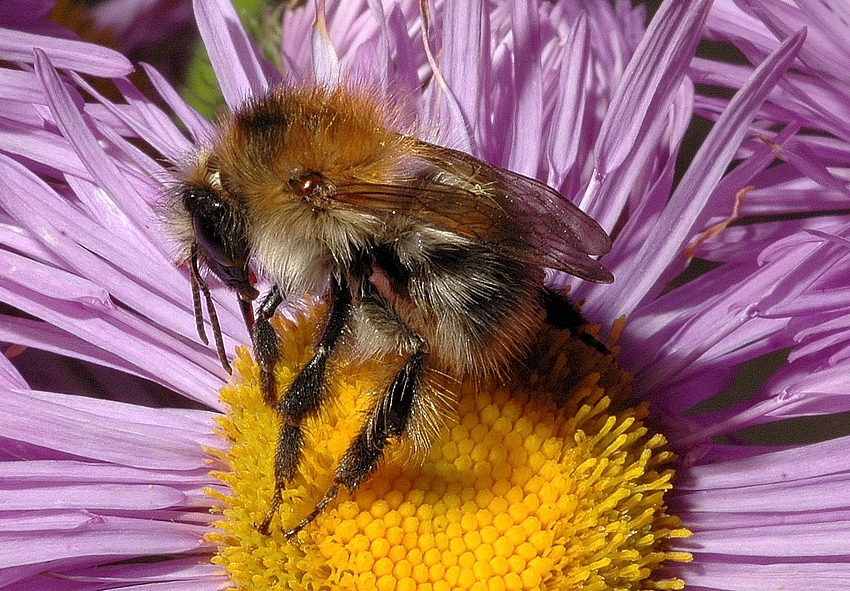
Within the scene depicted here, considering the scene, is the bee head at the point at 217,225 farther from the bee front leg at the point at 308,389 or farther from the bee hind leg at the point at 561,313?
the bee hind leg at the point at 561,313

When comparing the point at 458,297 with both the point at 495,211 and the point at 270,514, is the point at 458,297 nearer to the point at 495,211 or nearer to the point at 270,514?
the point at 495,211

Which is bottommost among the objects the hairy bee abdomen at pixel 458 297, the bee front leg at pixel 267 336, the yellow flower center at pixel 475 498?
the yellow flower center at pixel 475 498

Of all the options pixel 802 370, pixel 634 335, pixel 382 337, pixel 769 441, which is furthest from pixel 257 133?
pixel 769 441

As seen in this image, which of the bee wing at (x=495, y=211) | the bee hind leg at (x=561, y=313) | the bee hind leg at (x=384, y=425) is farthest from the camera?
the bee hind leg at (x=561, y=313)

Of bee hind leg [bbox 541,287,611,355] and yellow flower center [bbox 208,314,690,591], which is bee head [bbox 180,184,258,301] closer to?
yellow flower center [bbox 208,314,690,591]

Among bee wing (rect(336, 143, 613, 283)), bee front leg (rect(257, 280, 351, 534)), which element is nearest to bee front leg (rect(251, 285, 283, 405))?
bee front leg (rect(257, 280, 351, 534))

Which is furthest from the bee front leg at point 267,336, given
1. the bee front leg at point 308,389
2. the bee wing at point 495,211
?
the bee wing at point 495,211

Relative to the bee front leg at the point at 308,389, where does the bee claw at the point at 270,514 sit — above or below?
below
